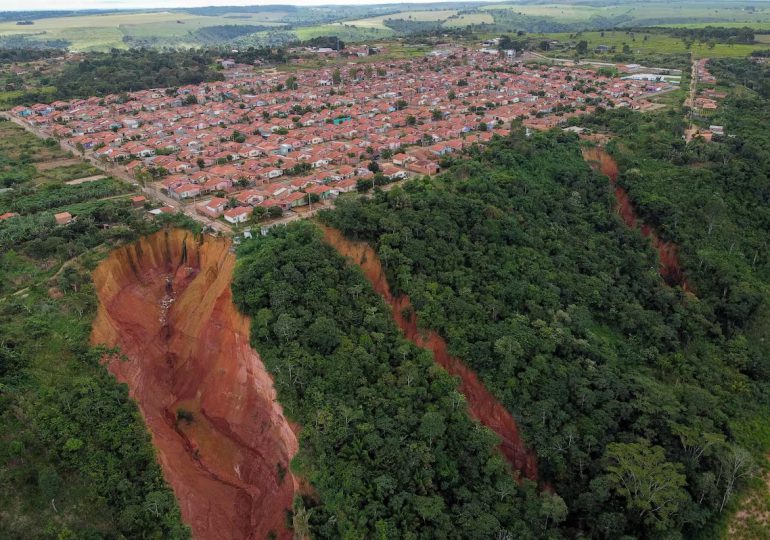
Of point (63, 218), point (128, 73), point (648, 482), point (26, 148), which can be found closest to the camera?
point (648, 482)

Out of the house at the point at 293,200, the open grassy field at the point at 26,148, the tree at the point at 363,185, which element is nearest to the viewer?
the house at the point at 293,200

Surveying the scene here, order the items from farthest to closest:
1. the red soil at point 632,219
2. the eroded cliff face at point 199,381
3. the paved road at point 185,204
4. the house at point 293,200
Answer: the red soil at point 632,219 → the house at point 293,200 → the paved road at point 185,204 → the eroded cliff face at point 199,381

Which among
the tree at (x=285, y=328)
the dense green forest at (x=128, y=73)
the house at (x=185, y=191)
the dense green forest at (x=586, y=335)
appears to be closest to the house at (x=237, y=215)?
the house at (x=185, y=191)

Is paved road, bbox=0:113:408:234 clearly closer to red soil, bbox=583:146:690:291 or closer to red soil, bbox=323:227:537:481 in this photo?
red soil, bbox=323:227:537:481

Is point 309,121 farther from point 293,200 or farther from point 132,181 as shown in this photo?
point 293,200

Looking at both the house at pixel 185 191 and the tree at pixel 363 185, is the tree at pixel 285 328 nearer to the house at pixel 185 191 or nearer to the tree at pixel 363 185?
the tree at pixel 363 185

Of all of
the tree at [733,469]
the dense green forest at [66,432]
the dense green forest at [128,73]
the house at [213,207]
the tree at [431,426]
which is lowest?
the tree at [733,469]

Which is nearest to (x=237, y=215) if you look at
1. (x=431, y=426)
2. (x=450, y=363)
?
(x=450, y=363)

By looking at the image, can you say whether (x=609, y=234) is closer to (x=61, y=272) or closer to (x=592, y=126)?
(x=592, y=126)
